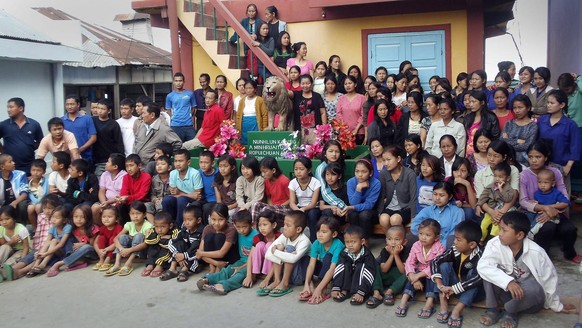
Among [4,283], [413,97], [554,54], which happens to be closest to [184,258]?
[4,283]

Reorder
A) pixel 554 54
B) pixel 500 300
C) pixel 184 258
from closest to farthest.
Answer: pixel 500 300
pixel 184 258
pixel 554 54

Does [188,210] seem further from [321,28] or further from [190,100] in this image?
[321,28]

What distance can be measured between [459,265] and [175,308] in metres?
2.52

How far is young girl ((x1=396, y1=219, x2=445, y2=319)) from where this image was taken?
495cm

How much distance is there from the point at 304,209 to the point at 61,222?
9.09ft

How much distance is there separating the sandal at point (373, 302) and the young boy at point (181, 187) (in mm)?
2759

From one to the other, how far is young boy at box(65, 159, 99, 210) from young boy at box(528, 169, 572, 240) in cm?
507

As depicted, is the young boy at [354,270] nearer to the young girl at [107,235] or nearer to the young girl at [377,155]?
the young girl at [377,155]

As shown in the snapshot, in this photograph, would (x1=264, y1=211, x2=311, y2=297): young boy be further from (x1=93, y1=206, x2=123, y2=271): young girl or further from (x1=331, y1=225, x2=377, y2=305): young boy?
(x1=93, y1=206, x2=123, y2=271): young girl

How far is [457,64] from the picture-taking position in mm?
10266

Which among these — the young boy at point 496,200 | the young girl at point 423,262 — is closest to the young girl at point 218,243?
the young girl at point 423,262

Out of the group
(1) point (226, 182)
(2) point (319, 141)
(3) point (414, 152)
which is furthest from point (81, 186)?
(3) point (414, 152)

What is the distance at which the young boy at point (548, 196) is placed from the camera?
226 inches

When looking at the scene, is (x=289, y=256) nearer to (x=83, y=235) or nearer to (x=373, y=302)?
(x=373, y=302)
